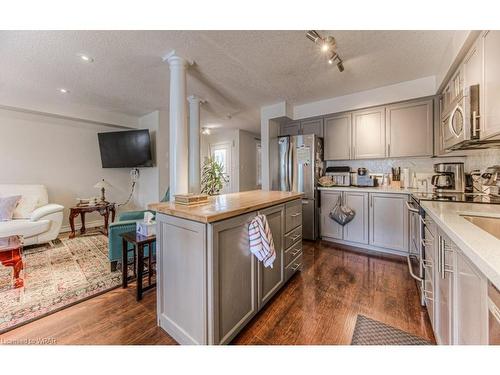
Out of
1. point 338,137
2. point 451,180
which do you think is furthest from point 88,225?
point 451,180

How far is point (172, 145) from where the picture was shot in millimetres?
2275

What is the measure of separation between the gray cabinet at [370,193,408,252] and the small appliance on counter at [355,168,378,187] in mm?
374

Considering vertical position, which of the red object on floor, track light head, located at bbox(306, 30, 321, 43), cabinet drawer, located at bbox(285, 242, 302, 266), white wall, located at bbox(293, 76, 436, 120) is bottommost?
cabinet drawer, located at bbox(285, 242, 302, 266)

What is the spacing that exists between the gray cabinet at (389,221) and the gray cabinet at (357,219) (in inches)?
3.1

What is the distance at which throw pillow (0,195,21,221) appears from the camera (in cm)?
292

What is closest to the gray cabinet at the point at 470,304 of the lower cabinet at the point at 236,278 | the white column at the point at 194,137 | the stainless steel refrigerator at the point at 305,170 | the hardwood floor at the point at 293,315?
the hardwood floor at the point at 293,315

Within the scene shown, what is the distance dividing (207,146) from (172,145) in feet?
14.4

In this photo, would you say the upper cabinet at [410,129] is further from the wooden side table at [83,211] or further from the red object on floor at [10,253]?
the wooden side table at [83,211]

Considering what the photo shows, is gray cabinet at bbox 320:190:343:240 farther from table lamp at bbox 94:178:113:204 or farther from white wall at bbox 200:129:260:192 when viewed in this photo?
table lamp at bbox 94:178:113:204

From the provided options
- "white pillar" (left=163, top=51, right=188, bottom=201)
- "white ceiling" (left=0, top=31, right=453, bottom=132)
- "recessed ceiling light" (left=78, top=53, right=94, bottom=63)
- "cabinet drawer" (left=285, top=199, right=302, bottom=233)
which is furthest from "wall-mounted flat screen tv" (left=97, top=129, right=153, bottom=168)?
"cabinet drawer" (left=285, top=199, right=302, bottom=233)

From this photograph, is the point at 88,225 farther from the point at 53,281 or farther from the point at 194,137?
the point at 194,137

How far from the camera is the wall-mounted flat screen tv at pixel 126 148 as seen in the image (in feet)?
13.6
